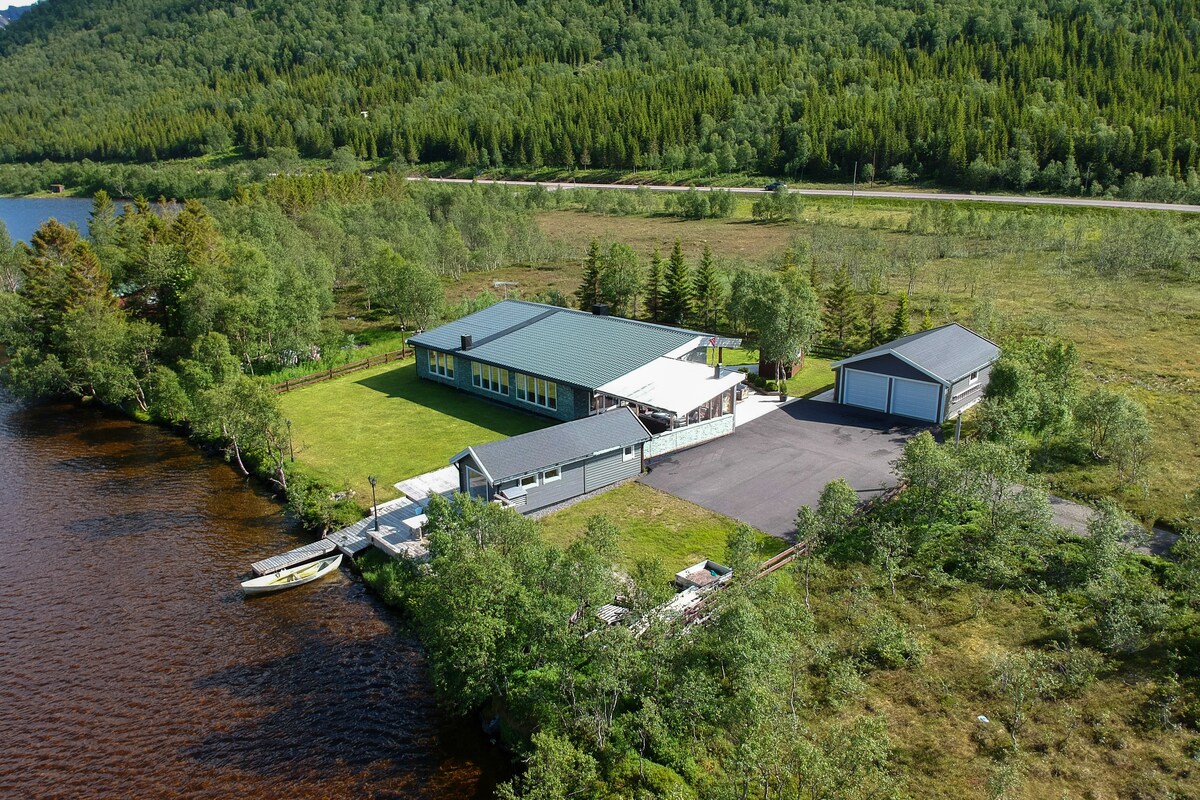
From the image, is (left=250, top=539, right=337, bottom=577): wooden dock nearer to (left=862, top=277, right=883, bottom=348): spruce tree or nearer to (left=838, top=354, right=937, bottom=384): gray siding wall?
(left=838, top=354, right=937, bottom=384): gray siding wall

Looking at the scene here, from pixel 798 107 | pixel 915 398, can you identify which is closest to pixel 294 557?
pixel 915 398

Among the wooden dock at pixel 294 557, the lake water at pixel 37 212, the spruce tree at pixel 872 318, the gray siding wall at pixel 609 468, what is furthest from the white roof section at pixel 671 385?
the lake water at pixel 37 212

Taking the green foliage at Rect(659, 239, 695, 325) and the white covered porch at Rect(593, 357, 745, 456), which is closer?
the white covered porch at Rect(593, 357, 745, 456)

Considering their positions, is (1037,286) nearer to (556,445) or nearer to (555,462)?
(556,445)

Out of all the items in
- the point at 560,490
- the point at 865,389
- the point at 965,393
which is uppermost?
the point at 865,389

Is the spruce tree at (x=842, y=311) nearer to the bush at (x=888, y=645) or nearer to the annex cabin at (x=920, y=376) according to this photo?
the annex cabin at (x=920, y=376)

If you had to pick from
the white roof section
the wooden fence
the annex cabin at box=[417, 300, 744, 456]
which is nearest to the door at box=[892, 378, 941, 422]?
the white roof section
